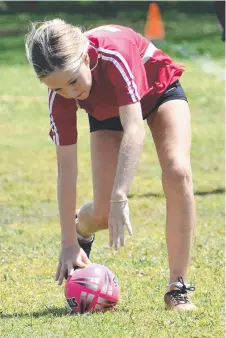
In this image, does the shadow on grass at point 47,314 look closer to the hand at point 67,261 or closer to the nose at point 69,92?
the hand at point 67,261

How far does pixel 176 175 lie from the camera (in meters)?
5.79

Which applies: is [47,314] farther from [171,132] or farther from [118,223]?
[171,132]

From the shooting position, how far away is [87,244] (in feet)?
23.3

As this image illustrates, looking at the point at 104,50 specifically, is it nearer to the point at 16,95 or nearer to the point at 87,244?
the point at 87,244

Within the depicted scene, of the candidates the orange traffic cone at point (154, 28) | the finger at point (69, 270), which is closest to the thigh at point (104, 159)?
the finger at point (69, 270)

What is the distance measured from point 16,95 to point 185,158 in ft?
44.6

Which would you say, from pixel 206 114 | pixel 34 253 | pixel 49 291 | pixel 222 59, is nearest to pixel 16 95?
pixel 206 114

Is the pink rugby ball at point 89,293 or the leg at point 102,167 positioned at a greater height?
the leg at point 102,167

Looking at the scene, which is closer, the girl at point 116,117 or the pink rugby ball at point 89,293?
the girl at point 116,117

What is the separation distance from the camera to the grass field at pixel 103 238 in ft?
18.9

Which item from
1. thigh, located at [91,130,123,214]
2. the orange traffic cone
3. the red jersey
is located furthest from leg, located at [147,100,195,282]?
the orange traffic cone

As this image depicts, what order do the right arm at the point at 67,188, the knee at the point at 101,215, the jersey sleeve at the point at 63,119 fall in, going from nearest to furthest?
the jersey sleeve at the point at 63,119, the right arm at the point at 67,188, the knee at the point at 101,215

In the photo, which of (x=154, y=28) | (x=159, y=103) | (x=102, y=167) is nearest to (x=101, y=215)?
(x=102, y=167)

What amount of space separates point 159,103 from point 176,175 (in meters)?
0.50
